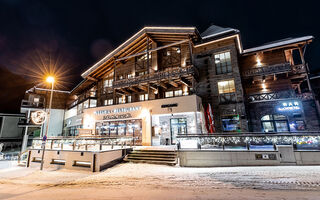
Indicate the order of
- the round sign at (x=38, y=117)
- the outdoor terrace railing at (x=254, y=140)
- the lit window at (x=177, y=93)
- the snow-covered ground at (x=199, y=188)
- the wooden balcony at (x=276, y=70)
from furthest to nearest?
the lit window at (x=177, y=93), the wooden balcony at (x=276, y=70), the round sign at (x=38, y=117), the outdoor terrace railing at (x=254, y=140), the snow-covered ground at (x=199, y=188)

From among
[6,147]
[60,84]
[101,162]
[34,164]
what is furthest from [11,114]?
[101,162]

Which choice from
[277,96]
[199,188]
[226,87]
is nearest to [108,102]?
[226,87]

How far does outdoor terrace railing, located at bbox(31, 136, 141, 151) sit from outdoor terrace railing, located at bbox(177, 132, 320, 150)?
4.90 metres

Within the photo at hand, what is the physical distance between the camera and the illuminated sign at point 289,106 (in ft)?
44.1

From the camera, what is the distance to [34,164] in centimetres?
1116

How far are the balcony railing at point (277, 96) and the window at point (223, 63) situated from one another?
3703mm

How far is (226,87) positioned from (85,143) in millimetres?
14127

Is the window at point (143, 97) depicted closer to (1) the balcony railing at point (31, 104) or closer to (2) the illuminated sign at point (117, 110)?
(2) the illuminated sign at point (117, 110)

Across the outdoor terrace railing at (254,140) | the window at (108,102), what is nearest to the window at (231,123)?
the outdoor terrace railing at (254,140)

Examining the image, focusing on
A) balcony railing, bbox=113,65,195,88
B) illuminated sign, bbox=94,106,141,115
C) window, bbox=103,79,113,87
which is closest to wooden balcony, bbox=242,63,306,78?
balcony railing, bbox=113,65,195,88

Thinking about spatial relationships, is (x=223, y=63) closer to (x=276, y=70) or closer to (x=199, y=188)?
(x=276, y=70)

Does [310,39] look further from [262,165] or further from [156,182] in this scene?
[156,182]

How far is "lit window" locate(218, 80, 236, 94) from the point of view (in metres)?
15.2

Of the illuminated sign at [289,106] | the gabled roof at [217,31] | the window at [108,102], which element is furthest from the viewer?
the window at [108,102]
